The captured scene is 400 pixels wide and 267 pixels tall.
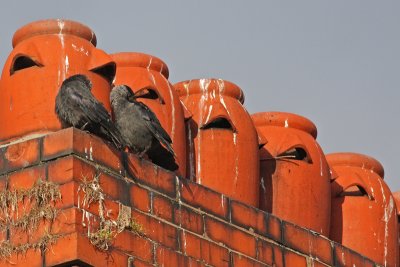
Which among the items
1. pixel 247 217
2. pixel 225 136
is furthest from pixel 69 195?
pixel 225 136

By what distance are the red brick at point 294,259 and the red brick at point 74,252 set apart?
1.68m

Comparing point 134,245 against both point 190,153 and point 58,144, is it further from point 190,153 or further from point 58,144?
point 190,153

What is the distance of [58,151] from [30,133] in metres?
0.87

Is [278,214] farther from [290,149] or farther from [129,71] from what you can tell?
[129,71]

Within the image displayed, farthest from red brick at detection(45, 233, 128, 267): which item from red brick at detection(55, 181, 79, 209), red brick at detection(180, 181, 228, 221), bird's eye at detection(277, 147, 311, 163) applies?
bird's eye at detection(277, 147, 311, 163)

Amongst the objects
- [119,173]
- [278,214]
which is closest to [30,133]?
[119,173]

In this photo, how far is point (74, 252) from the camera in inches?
373

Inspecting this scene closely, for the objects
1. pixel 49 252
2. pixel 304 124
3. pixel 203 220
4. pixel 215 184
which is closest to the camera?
pixel 49 252

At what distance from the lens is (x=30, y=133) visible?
10750mm

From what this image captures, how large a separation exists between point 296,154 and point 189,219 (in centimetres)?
197

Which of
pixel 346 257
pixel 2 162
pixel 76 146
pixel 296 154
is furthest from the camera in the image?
pixel 296 154

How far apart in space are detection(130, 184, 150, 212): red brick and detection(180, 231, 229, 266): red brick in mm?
294

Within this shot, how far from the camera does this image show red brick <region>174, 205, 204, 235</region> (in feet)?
34.0

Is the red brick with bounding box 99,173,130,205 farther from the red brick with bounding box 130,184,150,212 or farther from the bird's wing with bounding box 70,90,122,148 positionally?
the bird's wing with bounding box 70,90,122,148
